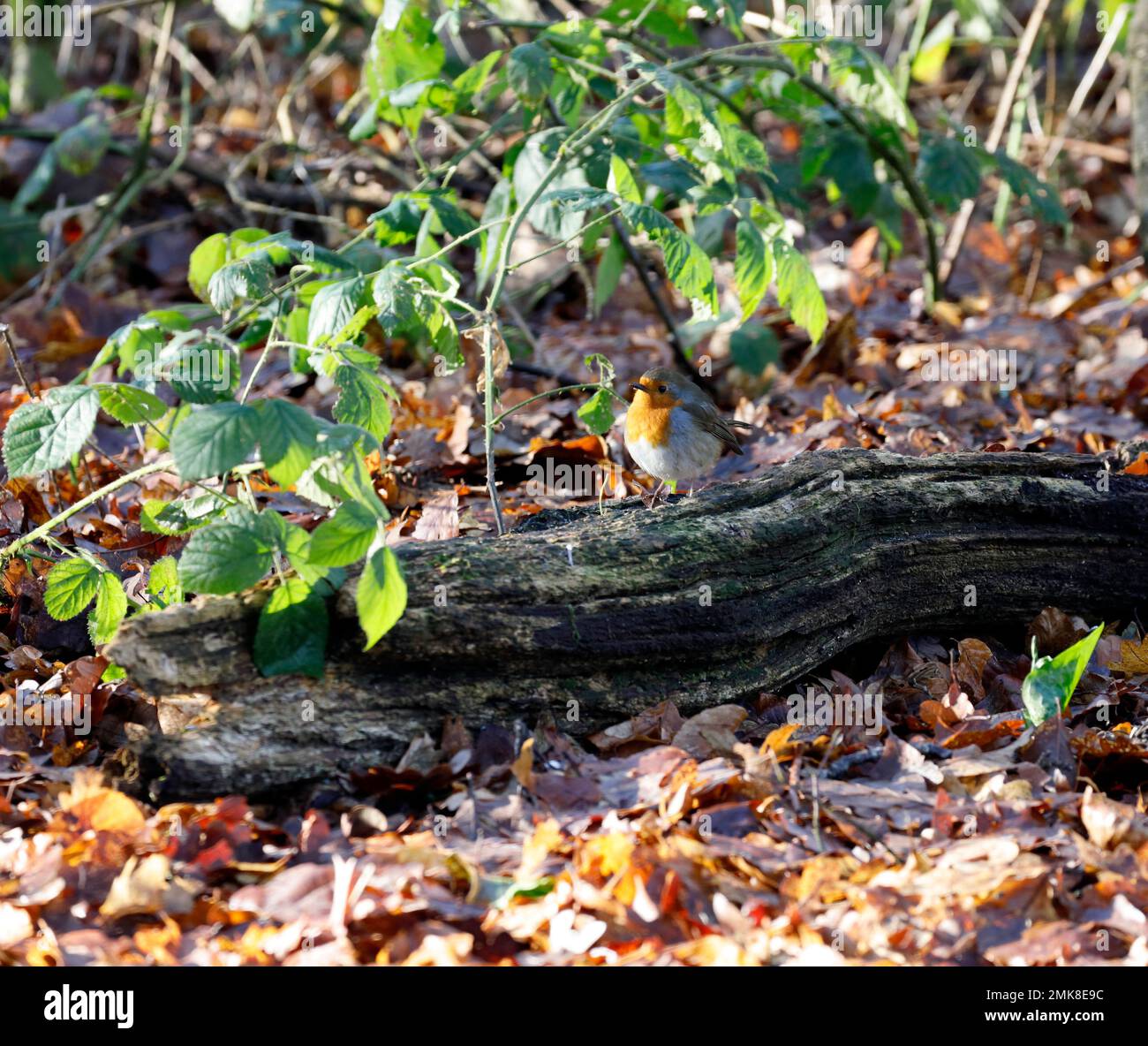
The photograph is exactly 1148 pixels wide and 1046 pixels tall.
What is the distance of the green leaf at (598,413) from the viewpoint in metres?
3.57

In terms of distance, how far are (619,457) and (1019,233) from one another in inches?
189

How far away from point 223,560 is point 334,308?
82cm

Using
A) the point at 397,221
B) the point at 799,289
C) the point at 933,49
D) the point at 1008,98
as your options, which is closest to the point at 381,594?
the point at 397,221

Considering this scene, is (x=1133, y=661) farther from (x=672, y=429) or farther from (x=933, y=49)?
(x=933, y=49)

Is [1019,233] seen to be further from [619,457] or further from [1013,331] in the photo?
[619,457]

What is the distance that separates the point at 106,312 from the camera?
6.78 metres

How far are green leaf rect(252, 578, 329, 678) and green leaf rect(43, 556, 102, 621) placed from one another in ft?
2.13

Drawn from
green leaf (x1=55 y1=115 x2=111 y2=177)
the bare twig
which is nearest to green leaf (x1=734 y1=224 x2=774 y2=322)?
the bare twig

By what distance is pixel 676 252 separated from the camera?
3.45m

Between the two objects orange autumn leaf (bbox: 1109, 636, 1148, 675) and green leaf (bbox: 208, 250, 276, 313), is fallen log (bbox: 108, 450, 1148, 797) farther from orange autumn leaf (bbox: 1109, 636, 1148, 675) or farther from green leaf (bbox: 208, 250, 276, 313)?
green leaf (bbox: 208, 250, 276, 313)

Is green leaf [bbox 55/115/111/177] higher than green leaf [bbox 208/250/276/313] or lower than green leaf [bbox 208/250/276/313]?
higher

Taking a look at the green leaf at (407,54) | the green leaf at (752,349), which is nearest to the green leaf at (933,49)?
the green leaf at (752,349)

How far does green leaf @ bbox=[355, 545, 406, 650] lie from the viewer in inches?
101

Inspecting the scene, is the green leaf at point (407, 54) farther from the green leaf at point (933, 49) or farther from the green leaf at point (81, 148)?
the green leaf at point (933, 49)
